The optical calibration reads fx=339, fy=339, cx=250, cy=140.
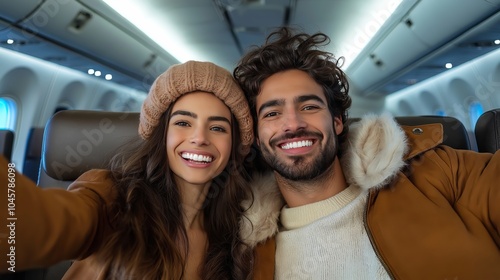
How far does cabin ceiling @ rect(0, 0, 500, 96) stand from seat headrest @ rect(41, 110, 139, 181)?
145 cm

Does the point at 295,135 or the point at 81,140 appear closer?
the point at 295,135

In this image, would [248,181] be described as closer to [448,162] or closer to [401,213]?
[401,213]

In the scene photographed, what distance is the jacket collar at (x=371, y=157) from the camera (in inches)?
62.2

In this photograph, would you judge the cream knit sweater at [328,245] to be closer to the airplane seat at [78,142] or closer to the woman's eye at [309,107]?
the woman's eye at [309,107]

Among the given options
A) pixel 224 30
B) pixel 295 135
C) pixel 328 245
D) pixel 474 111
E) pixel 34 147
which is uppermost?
pixel 224 30

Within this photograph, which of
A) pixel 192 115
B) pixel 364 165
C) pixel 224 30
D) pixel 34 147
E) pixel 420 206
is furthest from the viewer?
pixel 224 30

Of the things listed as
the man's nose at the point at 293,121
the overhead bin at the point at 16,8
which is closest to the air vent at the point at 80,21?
the overhead bin at the point at 16,8

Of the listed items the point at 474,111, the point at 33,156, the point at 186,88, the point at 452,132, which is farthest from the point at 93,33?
the point at 474,111

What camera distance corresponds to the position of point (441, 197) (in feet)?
4.86

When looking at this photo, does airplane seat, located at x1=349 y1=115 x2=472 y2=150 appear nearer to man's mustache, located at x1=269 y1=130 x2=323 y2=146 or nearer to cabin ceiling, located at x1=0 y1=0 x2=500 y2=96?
man's mustache, located at x1=269 y1=130 x2=323 y2=146

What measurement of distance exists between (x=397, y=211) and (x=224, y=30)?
4163 millimetres

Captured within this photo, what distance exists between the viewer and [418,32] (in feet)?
13.4

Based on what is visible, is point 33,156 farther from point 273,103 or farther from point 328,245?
point 328,245

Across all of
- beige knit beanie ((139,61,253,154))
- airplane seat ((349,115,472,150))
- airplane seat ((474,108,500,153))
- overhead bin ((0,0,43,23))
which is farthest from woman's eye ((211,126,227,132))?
overhead bin ((0,0,43,23))
